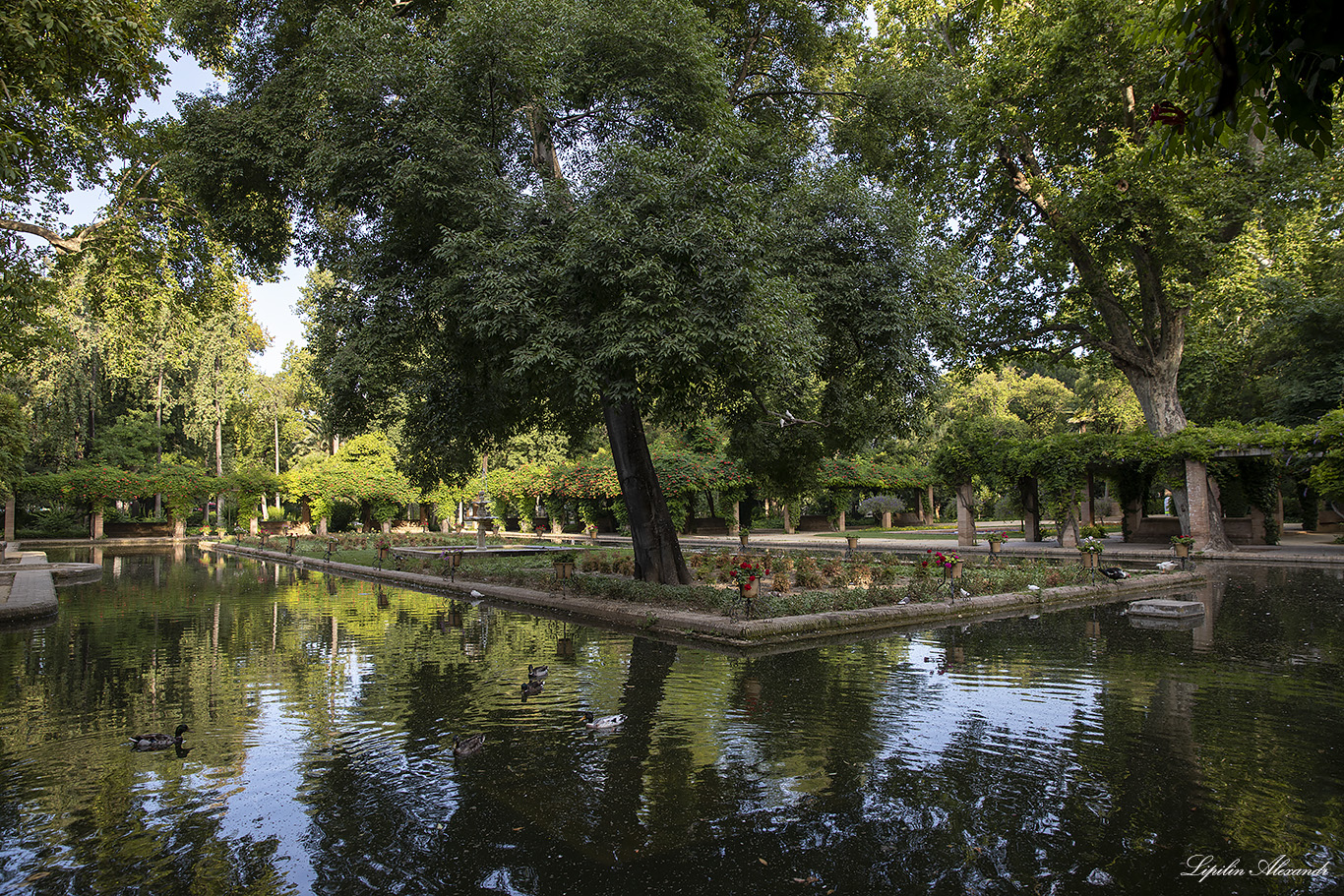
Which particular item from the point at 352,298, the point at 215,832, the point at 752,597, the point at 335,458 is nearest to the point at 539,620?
the point at 752,597

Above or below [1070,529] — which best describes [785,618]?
below

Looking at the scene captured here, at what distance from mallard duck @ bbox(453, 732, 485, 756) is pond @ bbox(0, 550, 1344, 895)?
0.23ft

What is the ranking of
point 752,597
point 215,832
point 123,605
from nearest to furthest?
1. point 215,832
2. point 752,597
3. point 123,605

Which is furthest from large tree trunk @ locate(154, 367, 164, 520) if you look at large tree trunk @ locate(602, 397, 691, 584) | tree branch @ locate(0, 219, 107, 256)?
large tree trunk @ locate(602, 397, 691, 584)

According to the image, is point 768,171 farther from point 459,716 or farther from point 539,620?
point 459,716

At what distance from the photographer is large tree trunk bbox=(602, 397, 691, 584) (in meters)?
15.3

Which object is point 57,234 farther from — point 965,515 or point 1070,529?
point 1070,529

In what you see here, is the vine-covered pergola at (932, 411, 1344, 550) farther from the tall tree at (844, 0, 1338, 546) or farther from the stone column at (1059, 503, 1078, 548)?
the tall tree at (844, 0, 1338, 546)

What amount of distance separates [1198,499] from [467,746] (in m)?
26.0

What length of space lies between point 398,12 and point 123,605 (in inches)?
540

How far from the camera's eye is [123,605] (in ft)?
50.9

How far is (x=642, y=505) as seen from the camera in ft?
50.4

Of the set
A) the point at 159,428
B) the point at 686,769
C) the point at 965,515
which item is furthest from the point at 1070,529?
the point at 159,428

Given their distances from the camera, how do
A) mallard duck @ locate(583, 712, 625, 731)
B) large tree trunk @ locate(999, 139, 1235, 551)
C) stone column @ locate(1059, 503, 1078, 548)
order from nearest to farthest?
mallard duck @ locate(583, 712, 625, 731), large tree trunk @ locate(999, 139, 1235, 551), stone column @ locate(1059, 503, 1078, 548)
